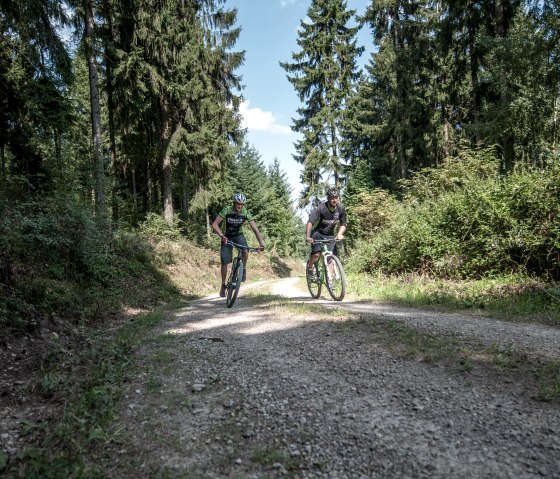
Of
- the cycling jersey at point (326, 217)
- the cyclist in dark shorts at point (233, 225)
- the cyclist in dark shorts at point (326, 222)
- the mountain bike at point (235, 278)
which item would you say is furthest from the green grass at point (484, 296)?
the cyclist in dark shorts at point (233, 225)

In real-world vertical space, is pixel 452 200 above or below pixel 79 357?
above

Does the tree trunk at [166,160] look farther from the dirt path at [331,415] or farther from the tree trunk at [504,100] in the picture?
the dirt path at [331,415]

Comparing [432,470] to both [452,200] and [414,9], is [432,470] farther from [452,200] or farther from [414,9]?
[414,9]

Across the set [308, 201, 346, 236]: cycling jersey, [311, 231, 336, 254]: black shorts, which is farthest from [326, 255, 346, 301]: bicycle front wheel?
[308, 201, 346, 236]: cycling jersey

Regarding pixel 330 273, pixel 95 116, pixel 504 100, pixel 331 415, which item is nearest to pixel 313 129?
pixel 504 100

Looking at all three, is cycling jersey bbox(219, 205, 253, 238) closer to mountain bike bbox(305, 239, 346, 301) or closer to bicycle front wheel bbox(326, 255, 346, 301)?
mountain bike bbox(305, 239, 346, 301)

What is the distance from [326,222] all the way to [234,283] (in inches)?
102

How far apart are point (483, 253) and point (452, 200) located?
6.05 feet

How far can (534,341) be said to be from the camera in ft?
13.6

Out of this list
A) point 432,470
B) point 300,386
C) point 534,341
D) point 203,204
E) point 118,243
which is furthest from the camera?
point 203,204

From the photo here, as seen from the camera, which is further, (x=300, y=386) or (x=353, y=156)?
(x=353, y=156)

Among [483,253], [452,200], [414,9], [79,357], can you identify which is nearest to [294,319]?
[79,357]

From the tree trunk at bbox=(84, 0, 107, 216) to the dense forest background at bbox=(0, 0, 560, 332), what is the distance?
0.07m

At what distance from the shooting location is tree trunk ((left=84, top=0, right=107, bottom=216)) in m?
12.9
